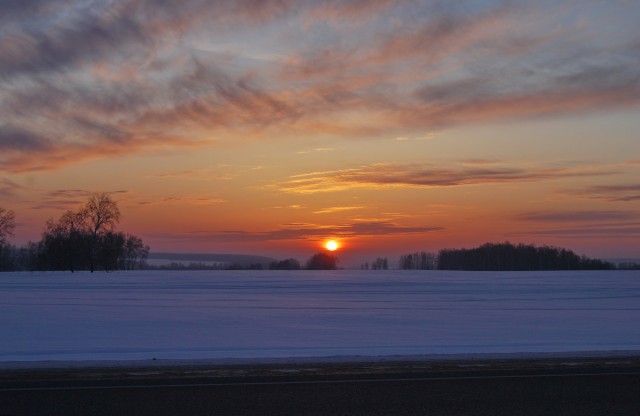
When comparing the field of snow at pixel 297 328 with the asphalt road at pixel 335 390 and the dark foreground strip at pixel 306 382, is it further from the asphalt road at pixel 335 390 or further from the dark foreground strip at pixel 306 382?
the dark foreground strip at pixel 306 382

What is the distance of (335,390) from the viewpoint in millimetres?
9242

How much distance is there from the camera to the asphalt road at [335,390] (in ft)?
26.2

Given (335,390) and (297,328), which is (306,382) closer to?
(335,390)

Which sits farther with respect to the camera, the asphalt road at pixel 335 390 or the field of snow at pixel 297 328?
the field of snow at pixel 297 328

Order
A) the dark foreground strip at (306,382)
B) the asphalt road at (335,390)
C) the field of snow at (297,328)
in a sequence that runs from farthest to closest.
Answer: the field of snow at (297,328)
the dark foreground strip at (306,382)
the asphalt road at (335,390)

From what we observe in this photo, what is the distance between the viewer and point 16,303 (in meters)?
28.0

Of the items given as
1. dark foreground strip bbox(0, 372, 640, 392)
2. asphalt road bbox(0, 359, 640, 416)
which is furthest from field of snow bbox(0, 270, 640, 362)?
dark foreground strip bbox(0, 372, 640, 392)

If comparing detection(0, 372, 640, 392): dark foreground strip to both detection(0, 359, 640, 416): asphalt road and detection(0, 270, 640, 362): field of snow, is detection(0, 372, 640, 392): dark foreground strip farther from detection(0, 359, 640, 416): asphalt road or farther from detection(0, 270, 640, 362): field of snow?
detection(0, 270, 640, 362): field of snow

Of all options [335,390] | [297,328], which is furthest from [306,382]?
[297,328]

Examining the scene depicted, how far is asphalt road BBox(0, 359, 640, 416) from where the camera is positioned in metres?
8.00

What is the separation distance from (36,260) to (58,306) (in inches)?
3263

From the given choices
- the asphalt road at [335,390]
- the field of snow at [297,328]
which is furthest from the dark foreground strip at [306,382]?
the field of snow at [297,328]

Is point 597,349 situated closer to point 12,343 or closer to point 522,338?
point 522,338

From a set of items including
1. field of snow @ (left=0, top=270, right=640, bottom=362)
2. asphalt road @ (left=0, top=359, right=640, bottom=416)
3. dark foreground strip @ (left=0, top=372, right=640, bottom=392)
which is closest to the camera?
asphalt road @ (left=0, top=359, right=640, bottom=416)
